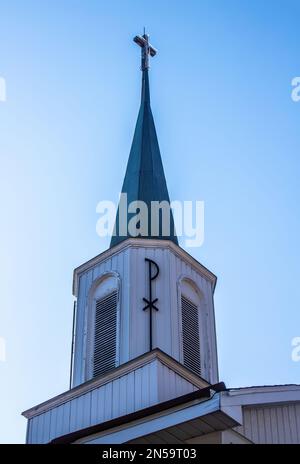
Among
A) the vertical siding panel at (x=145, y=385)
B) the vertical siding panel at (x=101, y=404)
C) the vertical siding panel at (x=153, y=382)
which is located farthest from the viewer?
the vertical siding panel at (x=101, y=404)

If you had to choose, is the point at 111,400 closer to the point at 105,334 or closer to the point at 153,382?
the point at 153,382

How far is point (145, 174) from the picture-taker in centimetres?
2159

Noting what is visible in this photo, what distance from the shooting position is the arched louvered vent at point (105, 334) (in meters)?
17.5

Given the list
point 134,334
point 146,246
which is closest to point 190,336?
point 134,334

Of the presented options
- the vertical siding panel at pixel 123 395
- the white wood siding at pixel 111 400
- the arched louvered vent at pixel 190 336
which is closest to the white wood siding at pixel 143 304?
the arched louvered vent at pixel 190 336

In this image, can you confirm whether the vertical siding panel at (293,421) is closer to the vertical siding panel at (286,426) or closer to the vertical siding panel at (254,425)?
the vertical siding panel at (286,426)

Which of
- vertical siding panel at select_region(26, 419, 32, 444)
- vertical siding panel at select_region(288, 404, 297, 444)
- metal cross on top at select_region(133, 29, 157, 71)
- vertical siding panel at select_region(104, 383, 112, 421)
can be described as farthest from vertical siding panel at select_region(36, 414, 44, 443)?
metal cross on top at select_region(133, 29, 157, 71)

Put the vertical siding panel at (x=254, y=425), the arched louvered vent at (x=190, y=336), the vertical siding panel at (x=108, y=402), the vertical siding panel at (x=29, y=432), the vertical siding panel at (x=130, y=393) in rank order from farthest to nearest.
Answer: the arched louvered vent at (x=190, y=336), the vertical siding panel at (x=29, y=432), the vertical siding panel at (x=108, y=402), the vertical siding panel at (x=130, y=393), the vertical siding panel at (x=254, y=425)

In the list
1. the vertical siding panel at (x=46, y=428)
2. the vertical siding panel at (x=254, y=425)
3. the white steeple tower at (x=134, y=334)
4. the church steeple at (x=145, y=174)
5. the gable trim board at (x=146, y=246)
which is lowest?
the vertical siding panel at (x=254, y=425)

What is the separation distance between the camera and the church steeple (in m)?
20.1

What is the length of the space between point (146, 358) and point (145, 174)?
7231 mm

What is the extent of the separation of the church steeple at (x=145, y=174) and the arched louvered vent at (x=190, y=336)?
1.99 meters
